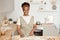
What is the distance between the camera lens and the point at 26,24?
1.08 meters

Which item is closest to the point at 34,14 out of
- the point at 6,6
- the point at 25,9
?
the point at 25,9

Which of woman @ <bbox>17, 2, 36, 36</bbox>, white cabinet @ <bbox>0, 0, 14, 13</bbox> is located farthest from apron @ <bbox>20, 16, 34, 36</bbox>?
white cabinet @ <bbox>0, 0, 14, 13</bbox>

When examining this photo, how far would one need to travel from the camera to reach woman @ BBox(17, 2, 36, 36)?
107 centimetres

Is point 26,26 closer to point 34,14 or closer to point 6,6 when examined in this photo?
point 34,14

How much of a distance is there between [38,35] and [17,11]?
27cm

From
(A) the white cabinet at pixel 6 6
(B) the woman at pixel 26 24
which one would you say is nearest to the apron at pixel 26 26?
(B) the woman at pixel 26 24

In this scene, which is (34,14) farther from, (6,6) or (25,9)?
(6,6)

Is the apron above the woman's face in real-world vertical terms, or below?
below

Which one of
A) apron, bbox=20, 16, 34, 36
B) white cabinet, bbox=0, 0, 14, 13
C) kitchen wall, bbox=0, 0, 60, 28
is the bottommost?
apron, bbox=20, 16, 34, 36

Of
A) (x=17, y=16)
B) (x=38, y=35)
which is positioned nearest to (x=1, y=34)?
(x=17, y=16)

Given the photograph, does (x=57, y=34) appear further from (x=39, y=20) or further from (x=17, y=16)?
(x=17, y=16)

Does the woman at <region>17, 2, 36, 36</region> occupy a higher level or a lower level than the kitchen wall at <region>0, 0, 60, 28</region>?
lower

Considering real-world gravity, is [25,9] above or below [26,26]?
above

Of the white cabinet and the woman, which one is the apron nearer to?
the woman
